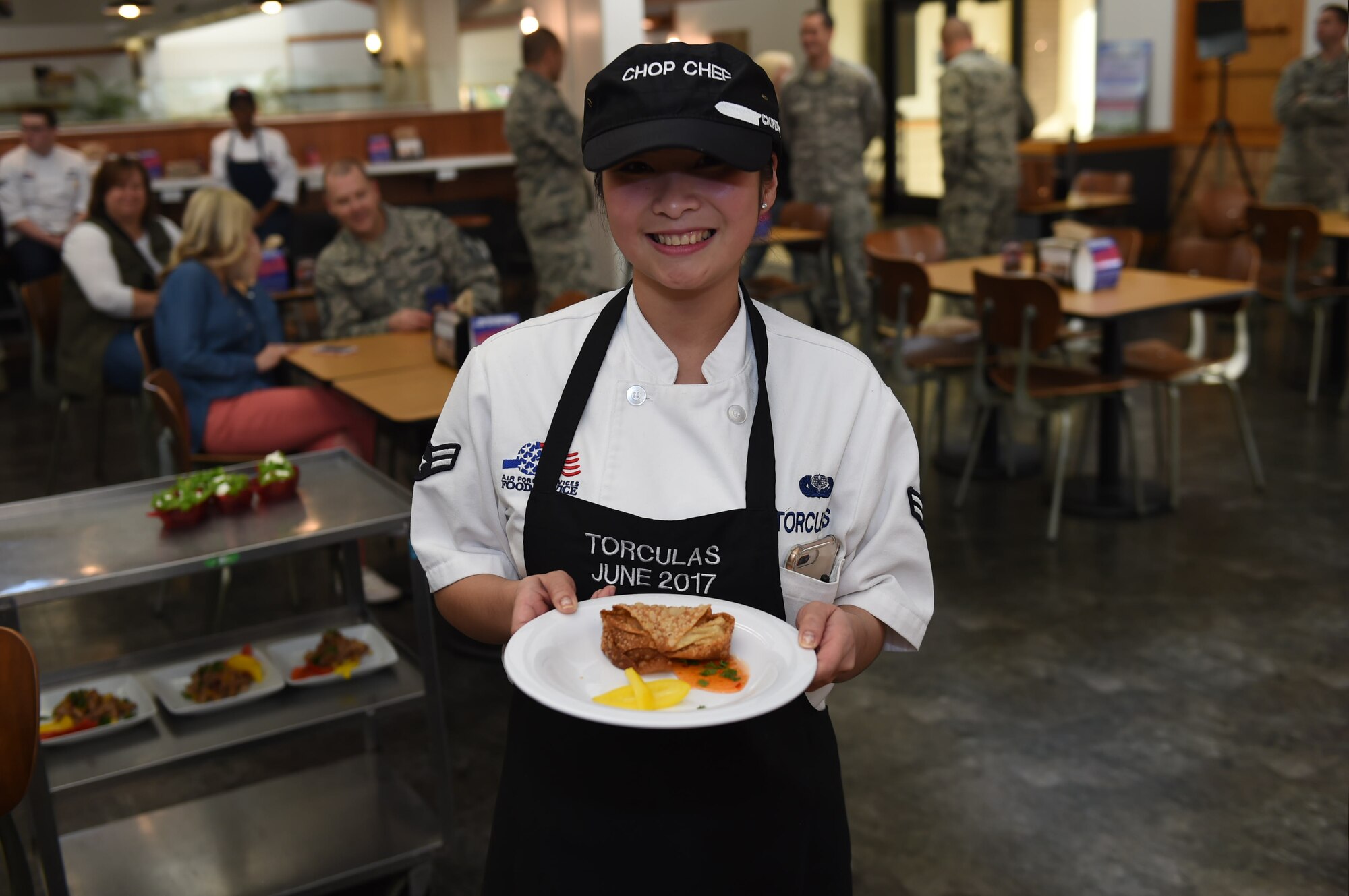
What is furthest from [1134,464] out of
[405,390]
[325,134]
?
[325,134]

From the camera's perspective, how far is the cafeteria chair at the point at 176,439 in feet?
11.6

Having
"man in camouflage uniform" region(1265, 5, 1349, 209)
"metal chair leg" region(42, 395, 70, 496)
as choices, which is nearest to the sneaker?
"metal chair leg" region(42, 395, 70, 496)

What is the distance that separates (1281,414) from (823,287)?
263cm

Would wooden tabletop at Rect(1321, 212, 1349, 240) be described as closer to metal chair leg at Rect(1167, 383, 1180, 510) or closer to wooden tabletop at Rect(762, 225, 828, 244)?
metal chair leg at Rect(1167, 383, 1180, 510)

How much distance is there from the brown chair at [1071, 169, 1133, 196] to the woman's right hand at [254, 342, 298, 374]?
5.85 m

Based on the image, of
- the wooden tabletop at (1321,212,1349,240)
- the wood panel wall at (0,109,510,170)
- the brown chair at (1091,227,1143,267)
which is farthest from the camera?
the wood panel wall at (0,109,510,170)

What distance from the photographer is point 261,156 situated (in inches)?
339

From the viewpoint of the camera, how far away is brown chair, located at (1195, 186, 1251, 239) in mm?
6348

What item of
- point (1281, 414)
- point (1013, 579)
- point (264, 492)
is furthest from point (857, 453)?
point (1281, 414)

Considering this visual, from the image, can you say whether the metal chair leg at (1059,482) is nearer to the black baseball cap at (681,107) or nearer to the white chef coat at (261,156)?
the black baseball cap at (681,107)

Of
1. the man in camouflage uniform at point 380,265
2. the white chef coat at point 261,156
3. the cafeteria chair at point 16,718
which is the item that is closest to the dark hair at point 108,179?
Answer: the man in camouflage uniform at point 380,265

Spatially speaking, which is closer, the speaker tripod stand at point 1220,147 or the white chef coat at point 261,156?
the white chef coat at point 261,156

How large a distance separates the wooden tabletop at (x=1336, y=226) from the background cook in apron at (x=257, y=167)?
6.46 meters

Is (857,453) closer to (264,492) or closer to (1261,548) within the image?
(264,492)
